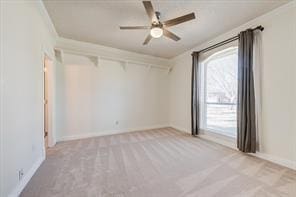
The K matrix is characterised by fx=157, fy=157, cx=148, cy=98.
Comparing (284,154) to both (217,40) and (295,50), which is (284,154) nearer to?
(295,50)

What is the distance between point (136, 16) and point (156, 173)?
2.90m

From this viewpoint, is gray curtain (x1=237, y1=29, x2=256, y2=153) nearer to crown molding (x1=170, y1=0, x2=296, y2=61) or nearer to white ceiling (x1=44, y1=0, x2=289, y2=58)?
crown molding (x1=170, y1=0, x2=296, y2=61)

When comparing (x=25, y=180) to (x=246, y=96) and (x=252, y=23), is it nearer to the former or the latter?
(x=246, y=96)

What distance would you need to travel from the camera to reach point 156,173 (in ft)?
8.20

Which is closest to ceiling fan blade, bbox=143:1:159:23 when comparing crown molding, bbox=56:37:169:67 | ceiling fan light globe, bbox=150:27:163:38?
ceiling fan light globe, bbox=150:27:163:38

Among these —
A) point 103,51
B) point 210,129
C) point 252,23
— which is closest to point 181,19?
point 252,23

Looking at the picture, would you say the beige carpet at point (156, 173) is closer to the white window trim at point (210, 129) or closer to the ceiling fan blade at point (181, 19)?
the white window trim at point (210, 129)

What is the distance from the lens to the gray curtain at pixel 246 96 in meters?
3.13

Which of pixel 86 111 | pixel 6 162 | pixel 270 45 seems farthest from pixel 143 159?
pixel 270 45

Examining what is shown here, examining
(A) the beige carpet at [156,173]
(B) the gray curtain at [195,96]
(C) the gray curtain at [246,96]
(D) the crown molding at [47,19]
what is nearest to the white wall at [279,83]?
(C) the gray curtain at [246,96]

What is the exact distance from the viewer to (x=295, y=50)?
8.64 feet

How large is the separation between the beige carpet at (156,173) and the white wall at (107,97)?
1006mm

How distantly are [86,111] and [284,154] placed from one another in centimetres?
467

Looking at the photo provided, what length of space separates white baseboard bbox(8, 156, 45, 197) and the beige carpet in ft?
0.21
